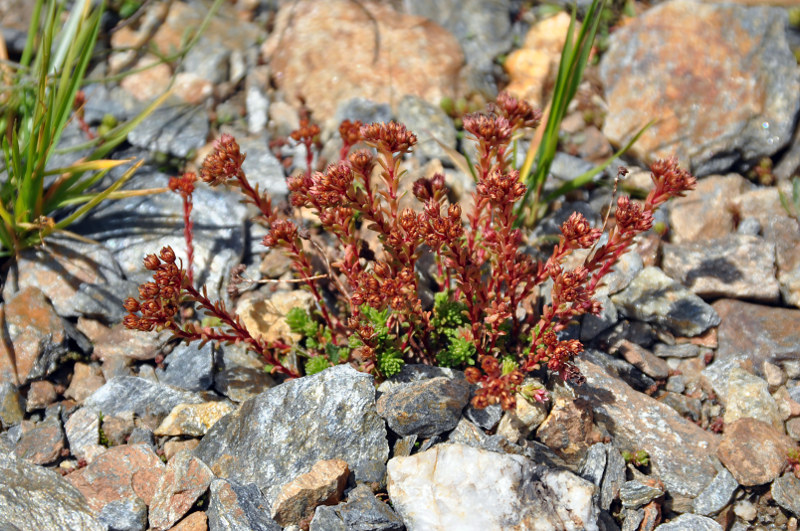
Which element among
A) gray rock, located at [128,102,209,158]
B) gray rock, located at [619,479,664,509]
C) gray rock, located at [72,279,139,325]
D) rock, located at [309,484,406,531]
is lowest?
gray rock, located at [619,479,664,509]

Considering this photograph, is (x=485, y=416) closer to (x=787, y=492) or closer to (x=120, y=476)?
(x=787, y=492)

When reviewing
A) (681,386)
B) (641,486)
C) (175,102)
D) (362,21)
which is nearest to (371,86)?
(362,21)

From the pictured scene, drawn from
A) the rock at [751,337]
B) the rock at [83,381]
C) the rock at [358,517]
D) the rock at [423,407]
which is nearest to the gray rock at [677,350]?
the rock at [751,337]

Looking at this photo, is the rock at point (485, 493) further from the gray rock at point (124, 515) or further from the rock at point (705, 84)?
the rock at point (705, 84)

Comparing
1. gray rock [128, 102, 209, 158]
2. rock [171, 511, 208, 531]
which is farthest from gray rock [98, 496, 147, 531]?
gray rock [128, 102, 209, 158]

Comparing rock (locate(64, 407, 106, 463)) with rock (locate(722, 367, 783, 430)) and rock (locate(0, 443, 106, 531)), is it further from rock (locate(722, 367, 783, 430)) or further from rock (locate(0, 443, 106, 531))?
rock (locate(722, 367, 783, 430))

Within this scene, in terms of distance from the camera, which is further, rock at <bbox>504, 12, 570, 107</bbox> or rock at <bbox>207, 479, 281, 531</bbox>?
rock at <bbox>504, 12, 570, 107</bbox>

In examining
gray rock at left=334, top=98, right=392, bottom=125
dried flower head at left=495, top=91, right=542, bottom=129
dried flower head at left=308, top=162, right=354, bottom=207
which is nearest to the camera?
dried flower head at left=308, top=162, right=354, bottom=207
